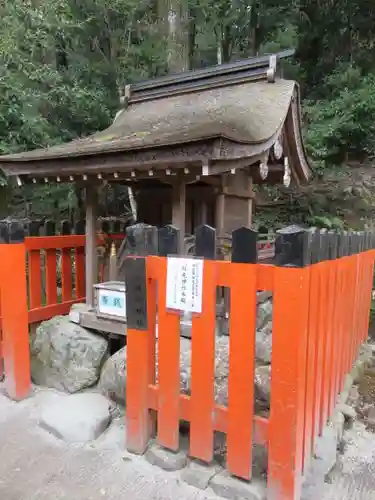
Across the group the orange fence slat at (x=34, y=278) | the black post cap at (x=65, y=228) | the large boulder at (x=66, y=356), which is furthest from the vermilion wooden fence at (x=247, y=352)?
the black post cap at (x=65, y=228)

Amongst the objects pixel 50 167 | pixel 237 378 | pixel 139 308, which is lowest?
pixel 237 378

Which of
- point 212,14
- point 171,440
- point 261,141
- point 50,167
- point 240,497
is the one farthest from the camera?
point 212,14

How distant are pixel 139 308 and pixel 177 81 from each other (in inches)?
191

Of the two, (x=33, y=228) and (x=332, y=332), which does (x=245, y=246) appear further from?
(x=33, y=228)

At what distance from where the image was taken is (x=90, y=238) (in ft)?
15.5

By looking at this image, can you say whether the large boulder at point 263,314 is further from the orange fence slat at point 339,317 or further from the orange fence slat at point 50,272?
the orange fence slat at point 50,272

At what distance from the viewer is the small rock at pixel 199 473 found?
2.41 meters

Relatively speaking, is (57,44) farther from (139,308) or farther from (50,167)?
(139,308)

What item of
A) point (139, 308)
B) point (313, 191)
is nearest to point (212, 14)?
point (313, 191)

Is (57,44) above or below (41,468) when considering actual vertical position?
above

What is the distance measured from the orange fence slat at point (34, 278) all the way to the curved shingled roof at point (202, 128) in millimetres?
990

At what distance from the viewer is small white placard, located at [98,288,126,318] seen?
13.1ft

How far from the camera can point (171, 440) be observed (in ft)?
8.59

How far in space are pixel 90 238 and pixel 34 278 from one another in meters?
0.82
